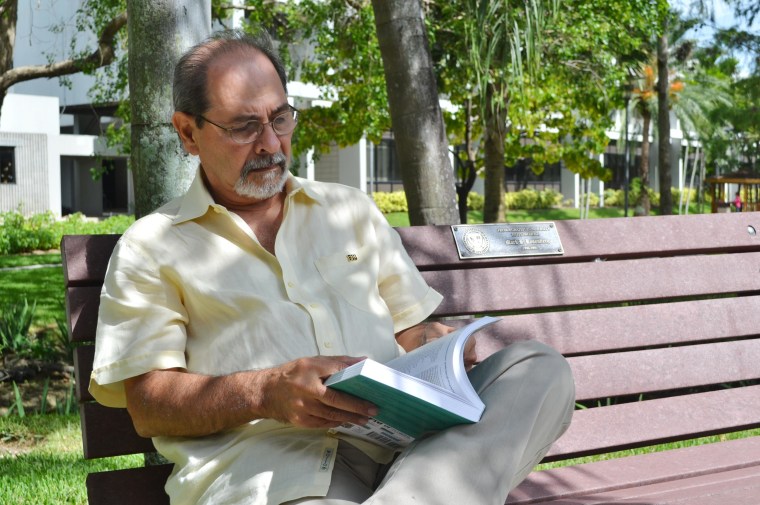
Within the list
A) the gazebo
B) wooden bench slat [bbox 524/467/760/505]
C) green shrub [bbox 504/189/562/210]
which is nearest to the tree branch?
wooden bench slat [bbox 524/467/760/505]

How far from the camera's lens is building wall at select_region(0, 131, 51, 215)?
30375mm

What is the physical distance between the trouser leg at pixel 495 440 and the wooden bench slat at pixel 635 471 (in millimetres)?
673

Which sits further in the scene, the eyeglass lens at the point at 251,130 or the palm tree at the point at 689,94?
the palm tree at the point at 689,94

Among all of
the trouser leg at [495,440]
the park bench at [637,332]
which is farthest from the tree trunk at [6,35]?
the trouser leg at [495,440]

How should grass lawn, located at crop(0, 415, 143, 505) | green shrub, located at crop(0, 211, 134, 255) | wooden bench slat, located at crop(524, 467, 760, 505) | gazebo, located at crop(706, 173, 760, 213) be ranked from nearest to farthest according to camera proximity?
wooden bench slat, located at crop(524, 467, 760, 505) < grass lawn, located at crop(0, 415, 143, 505) < green shrub, located at crop(0, 211, 134, 255) < gazebo, located at crop(706, 173, 760, 213)

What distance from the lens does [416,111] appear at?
4.69 metres

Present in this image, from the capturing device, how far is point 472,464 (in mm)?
1988

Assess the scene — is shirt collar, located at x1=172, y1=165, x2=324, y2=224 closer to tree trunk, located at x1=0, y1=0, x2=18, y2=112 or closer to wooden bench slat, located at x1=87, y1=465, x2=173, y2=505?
wooden bench slat, located at x1=87, y1=465, x2=173, y2=505

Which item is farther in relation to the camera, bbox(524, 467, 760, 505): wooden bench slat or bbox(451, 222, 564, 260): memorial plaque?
bbox(451, 222, 564, 260): memorial plaque

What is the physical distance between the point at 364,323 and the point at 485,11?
6.13 ft

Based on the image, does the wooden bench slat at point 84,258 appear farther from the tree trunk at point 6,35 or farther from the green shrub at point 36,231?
the green shrub at point 36,231

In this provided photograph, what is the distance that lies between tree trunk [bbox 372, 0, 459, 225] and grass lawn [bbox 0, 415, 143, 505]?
185cm

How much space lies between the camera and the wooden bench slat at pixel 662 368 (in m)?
3.42

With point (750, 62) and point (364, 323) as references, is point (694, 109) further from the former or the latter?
point (364, 323)
